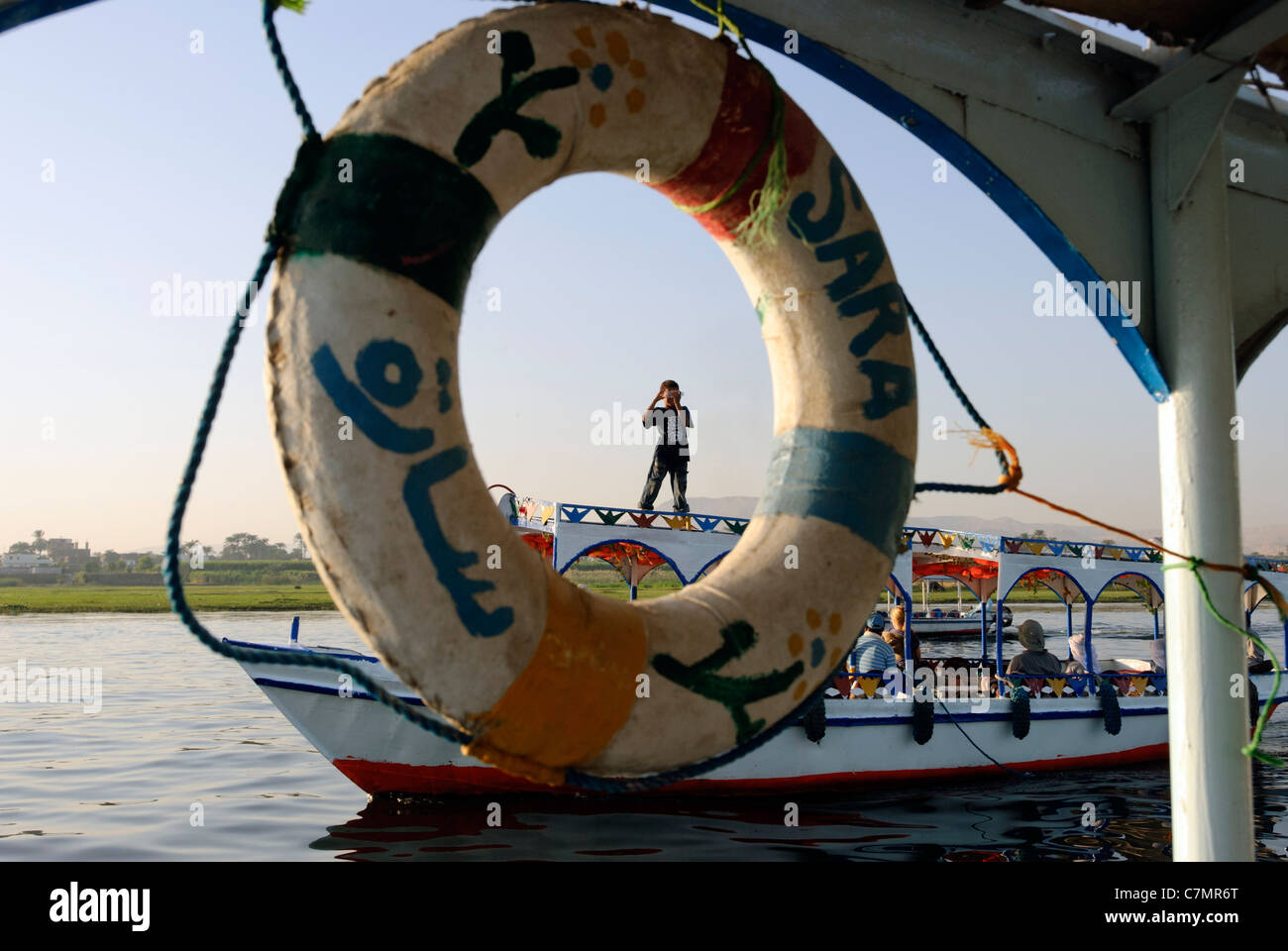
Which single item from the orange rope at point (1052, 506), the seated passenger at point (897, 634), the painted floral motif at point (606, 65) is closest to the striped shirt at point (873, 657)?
the seated passenger at point (897, 634)

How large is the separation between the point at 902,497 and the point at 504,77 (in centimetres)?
137

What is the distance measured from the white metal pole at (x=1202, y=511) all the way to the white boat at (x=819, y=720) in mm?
4688

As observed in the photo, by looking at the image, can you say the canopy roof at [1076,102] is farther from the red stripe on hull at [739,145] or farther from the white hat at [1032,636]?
the white hat at [1032,636]

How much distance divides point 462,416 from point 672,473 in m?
7.47

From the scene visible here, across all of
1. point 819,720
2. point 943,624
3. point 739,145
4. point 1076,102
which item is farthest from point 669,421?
point 943,624

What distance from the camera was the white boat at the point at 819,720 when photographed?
862cm

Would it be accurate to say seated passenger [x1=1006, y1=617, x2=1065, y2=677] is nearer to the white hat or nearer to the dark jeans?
the white hat

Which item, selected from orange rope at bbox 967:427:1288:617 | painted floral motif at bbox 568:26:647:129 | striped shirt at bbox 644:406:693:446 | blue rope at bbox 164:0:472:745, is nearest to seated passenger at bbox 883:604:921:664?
striped shirt at bbox 644:406:693:446

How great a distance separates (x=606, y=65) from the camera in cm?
199

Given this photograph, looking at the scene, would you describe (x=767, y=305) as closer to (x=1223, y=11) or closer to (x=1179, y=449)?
(x=1179, y=449)

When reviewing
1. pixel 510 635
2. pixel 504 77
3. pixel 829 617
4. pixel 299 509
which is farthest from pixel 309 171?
pixel 829 617

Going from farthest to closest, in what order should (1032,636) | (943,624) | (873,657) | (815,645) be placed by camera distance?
(943,624)
(1032,636)
(873,657)
(815,645)

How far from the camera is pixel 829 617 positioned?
2158 millimetres

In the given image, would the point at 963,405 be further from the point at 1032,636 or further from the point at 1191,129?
the point at 1032,636
